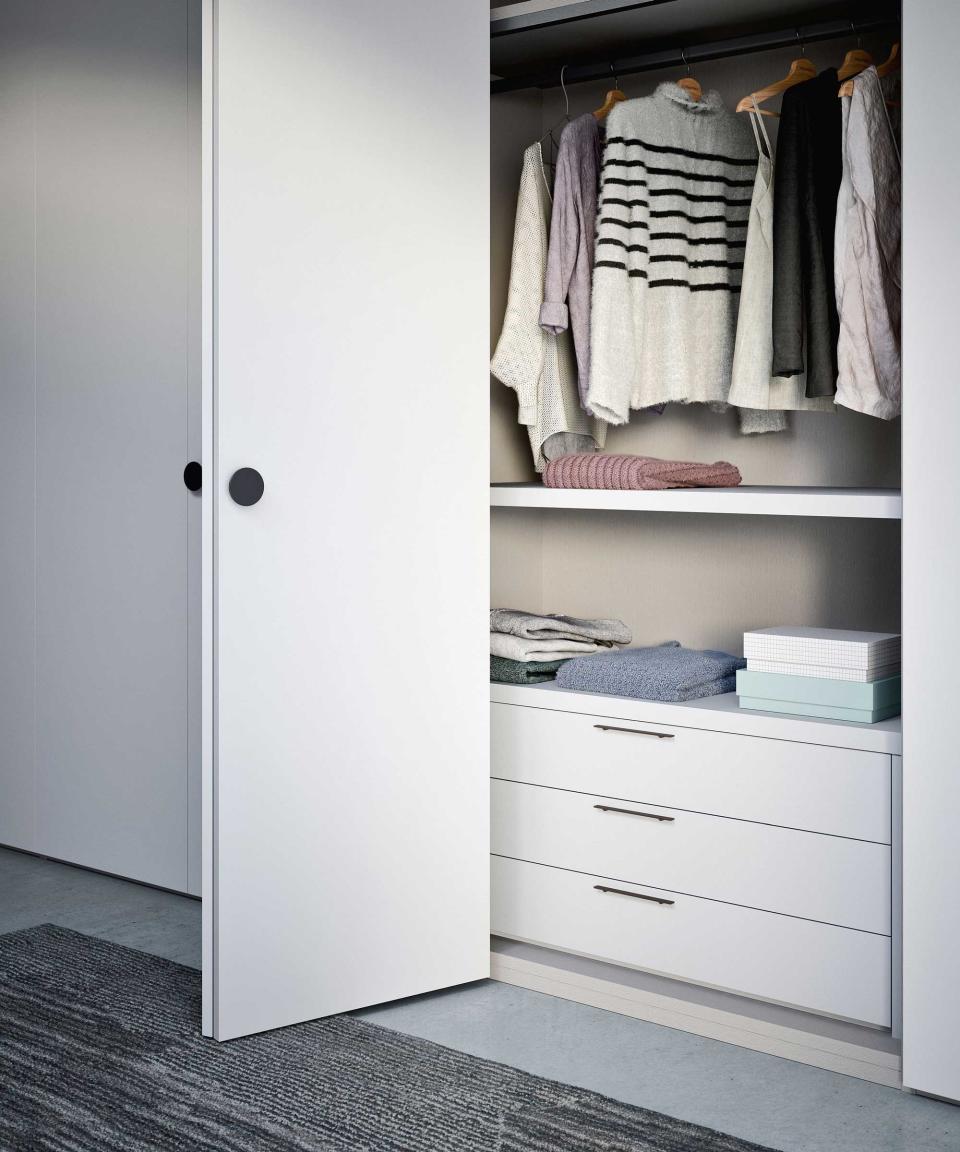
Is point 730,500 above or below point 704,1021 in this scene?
above

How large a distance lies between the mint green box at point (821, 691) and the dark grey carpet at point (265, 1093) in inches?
29.7

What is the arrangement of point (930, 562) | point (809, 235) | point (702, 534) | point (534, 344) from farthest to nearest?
point (702, 534)
point (534, 344)
point (809, 235)
point (930, 562)

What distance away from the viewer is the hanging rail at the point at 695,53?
8.19 ft

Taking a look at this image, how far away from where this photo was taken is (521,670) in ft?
8.66

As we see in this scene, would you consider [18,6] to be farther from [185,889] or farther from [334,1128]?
[334,1128]

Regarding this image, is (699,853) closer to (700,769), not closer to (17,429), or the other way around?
(700,769)

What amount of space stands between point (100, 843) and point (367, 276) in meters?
1.72

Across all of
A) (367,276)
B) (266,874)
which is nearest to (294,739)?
(266,874)

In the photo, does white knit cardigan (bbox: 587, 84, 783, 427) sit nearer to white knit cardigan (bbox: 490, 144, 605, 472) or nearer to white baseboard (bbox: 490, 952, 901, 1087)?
white knit cardigan (bbox: 490, 144, 605, 472)

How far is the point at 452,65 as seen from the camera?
95.9 inches

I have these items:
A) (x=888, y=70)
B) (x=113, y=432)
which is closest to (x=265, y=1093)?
(x=113, y=432)

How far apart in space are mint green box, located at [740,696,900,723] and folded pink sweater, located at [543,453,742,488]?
1.58 ft

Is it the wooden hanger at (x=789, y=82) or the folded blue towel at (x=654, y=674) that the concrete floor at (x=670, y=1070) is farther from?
the wooden hanger at (x=789, y=82)

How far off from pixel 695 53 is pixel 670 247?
415 mm
